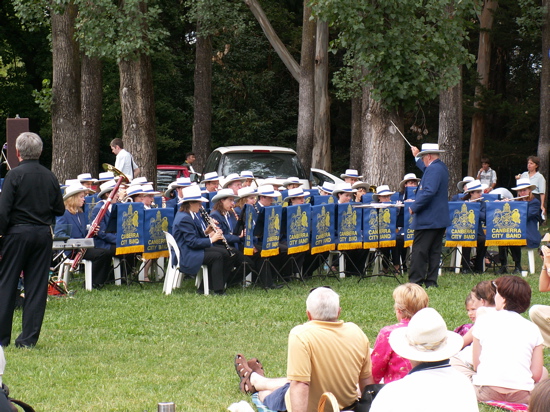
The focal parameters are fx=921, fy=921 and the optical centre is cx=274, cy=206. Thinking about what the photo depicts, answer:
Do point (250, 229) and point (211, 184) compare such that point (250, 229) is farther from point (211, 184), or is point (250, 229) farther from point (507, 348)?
point (507, 348)

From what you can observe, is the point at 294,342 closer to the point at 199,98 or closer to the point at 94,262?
the point at 94,262

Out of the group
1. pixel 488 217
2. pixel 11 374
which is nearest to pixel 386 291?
pixel 488 217

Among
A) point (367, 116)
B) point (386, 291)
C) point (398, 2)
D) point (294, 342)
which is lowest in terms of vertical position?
point (386, 291)

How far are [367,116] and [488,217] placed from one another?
11.2 ft

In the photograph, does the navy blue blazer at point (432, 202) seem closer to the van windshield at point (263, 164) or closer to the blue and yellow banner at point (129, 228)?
the blue and yellow banner at point (129, 228)

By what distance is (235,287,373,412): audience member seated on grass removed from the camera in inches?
211

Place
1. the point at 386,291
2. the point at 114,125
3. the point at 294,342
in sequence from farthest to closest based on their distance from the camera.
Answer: the point at 114,125, the point at 386,291, the point at 294,342

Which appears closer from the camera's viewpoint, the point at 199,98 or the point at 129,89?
the point at 129,89

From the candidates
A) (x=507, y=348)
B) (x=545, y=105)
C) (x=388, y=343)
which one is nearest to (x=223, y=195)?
(x=507, y=348)

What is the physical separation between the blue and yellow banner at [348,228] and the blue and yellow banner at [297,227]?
68 cm

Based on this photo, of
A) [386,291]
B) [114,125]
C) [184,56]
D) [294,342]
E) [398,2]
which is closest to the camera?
[294,342]

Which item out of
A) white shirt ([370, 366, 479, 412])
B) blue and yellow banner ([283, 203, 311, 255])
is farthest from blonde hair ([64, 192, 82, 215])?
white shirt ([370, 366, 479, 412])

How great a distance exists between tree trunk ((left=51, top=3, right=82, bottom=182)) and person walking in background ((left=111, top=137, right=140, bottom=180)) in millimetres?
3028

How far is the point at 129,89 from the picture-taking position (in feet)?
60.1
